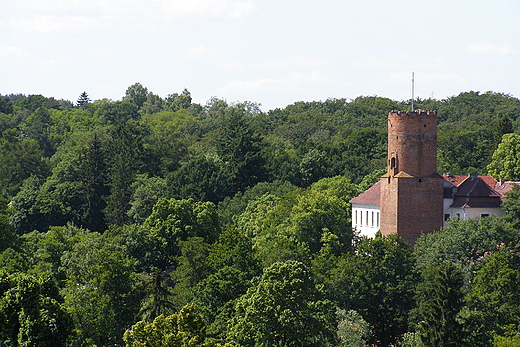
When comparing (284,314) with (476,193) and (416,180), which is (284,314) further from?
(476,193)

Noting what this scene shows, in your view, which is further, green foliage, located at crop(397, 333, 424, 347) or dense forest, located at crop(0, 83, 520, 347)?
green foliage, located at crop(397, 333, 424, 347)

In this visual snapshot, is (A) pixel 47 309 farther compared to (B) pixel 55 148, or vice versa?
(B) pixel 55 148

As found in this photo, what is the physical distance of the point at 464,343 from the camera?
168 feet

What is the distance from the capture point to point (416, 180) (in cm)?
6775

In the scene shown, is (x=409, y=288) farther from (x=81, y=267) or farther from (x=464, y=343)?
(x=81, y=267)

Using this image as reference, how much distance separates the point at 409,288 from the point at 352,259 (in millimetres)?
4297

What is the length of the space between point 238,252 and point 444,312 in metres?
15.2

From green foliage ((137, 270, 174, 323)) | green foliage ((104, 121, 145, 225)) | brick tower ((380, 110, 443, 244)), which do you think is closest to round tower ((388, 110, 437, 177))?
brick tower ((380, 110, 443, 244))

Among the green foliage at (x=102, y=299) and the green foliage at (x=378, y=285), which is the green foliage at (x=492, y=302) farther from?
the green foliage at (x=102, y=299)

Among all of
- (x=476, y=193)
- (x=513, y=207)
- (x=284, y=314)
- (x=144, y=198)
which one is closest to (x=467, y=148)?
(x=144, y=198)

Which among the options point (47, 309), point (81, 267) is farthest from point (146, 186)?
point (47, 309)

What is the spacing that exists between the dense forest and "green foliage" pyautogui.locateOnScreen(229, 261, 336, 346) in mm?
78

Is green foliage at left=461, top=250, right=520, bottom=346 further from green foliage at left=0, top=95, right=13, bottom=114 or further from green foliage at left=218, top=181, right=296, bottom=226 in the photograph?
green foliage at left=0, top=95, right=13, bottom=114

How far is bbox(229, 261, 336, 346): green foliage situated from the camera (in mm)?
48094
